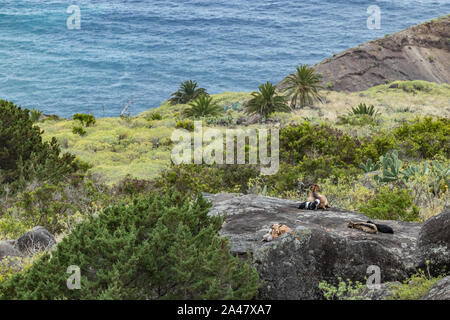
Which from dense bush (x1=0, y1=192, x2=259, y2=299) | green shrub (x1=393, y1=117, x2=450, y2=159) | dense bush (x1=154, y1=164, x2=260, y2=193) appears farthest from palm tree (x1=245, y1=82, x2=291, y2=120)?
dense bush (x1=0, y1=192, x2=259, y2=299)

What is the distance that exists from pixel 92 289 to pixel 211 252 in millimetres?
1186

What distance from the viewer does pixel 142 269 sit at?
4.57 metres

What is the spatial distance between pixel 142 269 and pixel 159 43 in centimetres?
9652

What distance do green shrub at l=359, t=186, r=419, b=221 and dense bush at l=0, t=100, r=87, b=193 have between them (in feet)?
25.0

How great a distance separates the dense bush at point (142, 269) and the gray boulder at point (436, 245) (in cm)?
201

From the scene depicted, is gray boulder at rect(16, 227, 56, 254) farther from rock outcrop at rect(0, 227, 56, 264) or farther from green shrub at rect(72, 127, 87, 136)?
green shrub at rect(72, 127, 87, 136)

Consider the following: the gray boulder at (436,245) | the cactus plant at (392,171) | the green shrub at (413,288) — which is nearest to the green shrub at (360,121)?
the cactus plant at (392,171)

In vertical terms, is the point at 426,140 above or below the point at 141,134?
above

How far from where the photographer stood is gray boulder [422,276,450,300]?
394 cm

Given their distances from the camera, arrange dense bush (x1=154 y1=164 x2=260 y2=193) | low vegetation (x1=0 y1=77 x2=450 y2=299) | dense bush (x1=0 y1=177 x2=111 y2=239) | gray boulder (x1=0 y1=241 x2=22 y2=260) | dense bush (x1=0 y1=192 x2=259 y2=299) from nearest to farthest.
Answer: dense bush (x1=0 y1=192 x2=259 y2=299), low vegetation (x1=0 y1=77 x2=450 y2=299), gray boulder (x1=0 y1=241 x2=22 y2=260), dense bush (x1=0 y1=177 x2=111 y2=239), dense bush (x1=154 y1=164 x2=260 y2=193)

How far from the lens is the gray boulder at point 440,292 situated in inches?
155

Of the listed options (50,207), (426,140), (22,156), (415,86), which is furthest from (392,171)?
(415,86)

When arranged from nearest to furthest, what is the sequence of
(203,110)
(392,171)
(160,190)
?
(392,171) < (160,190) < (203,110)

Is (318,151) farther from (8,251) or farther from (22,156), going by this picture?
(8,251)
